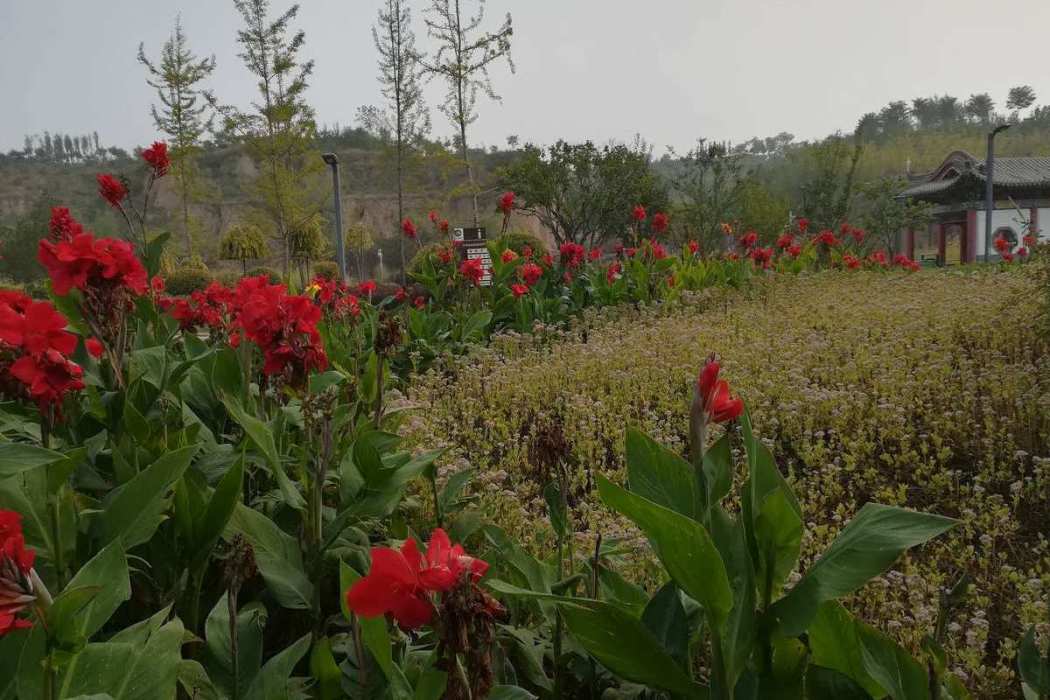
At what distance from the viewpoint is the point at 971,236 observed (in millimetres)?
24266

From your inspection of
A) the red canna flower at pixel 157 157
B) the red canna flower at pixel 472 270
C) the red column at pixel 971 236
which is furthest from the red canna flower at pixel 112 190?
the red column at pixel 971 236

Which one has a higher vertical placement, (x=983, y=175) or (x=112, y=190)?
(x=983, y=175)

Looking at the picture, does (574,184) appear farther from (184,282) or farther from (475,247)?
(184,282)

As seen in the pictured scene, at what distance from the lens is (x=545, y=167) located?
1513cm

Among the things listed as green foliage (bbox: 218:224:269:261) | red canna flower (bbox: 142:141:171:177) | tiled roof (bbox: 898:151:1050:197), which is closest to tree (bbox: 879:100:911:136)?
tiled roof (bbox: 898:151:1050:197)

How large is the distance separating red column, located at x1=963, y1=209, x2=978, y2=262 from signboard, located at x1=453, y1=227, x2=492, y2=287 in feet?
67.8

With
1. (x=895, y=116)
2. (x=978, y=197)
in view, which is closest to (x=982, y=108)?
(x=895, y=116)

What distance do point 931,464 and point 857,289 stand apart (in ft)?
19.6

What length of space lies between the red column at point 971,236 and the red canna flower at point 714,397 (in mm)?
26027

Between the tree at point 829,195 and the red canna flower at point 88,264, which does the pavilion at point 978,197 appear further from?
the red canna flower at point 88,264

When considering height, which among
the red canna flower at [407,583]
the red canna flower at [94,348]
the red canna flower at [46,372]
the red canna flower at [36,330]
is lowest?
the red canna flower at [407,583]

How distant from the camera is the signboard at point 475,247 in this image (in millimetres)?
7859

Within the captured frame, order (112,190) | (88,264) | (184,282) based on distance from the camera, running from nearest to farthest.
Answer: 1. (88,264)
2. (112,190)
3. (184,282)

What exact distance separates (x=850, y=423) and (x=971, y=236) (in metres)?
24.5
